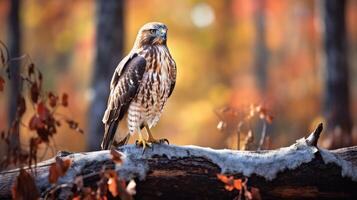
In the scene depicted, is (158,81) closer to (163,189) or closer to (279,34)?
(163,189)

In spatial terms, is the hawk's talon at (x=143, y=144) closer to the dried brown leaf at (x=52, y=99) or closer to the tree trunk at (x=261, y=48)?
the dried brown leaf at (x=52, y=99)

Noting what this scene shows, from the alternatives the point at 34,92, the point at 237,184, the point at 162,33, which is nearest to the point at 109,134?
the point at 162,33

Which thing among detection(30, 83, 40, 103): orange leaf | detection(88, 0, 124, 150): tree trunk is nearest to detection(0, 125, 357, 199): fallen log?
detection(30, 83, 40, 103): orange leaf

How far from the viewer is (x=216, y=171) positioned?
5.18 meters

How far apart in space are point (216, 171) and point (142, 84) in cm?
122

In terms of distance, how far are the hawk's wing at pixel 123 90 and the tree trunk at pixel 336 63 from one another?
6.42 metres

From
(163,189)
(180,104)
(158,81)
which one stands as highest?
(158,81)

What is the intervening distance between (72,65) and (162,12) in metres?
6.02

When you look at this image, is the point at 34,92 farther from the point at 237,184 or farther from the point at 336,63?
the point at 336,63

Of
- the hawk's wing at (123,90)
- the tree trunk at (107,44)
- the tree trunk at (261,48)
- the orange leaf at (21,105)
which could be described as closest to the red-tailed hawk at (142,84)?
the hawk's wing at (123,90)

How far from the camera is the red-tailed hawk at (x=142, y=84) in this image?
604 centimetres

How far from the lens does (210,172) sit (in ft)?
16.9

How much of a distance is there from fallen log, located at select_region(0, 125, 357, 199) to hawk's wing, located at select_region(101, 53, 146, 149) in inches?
32.1

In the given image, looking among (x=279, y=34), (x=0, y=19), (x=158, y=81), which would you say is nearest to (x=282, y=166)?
(x=158, y=81)
